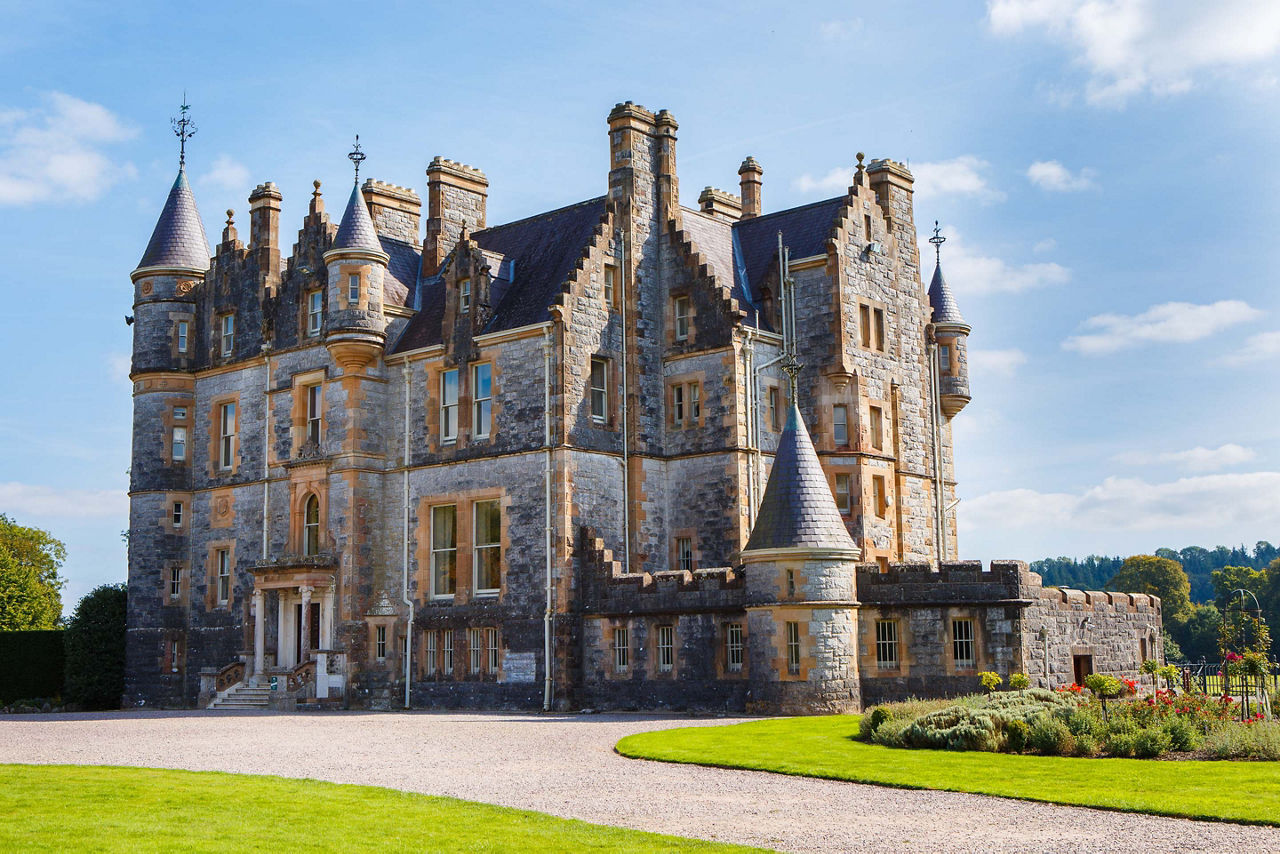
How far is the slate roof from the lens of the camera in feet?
151

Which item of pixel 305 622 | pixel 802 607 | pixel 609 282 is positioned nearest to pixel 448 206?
pixel 609 282

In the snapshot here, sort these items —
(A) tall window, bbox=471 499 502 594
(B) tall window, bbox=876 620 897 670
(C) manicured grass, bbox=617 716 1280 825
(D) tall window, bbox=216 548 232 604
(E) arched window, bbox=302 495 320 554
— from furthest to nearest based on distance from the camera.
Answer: (D) tall window, bbox=216 548 232 604 → (E) arched window, bbox=302 495 320 554 → (A) tall window, bbox=471 499 502 594 → (B) tall window, bbox=876 620 897 670 → (C) manicured grass, bbox=617 716 1280 825

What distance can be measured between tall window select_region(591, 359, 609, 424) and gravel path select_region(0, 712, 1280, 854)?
969 cm

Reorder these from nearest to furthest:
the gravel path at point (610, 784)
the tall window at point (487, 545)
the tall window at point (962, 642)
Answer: the gravel path at point (610, 784)
the tall window at point (962, 642)
the tall window at point (487, 545)

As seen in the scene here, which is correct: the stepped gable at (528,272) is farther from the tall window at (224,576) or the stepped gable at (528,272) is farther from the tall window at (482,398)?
the tall window at (224,576)

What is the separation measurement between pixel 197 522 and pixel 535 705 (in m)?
15.4

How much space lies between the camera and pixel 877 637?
31750mm

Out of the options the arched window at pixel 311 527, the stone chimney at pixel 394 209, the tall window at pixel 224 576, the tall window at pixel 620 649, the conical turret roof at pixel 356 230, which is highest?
the stone chimney at pixel 394 209

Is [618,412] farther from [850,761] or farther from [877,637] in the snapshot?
[850,761]

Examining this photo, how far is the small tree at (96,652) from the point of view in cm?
4438

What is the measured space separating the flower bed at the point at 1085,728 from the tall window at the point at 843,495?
46.5 ft

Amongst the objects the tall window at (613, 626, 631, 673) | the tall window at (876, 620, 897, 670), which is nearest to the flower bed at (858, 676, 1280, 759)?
the tall window at (876, 620, 897, 670)

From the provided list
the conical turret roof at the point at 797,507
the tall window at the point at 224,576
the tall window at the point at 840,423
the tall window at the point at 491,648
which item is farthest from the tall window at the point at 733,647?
the tall window at the point at 224,576

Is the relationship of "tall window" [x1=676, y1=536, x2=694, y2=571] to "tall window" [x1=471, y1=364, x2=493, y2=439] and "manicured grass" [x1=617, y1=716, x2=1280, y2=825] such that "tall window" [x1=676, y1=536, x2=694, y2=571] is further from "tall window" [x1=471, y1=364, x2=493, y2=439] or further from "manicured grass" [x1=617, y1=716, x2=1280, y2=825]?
"manicured grass" [x1=617, y1=716, x2=1280, y2=825]
